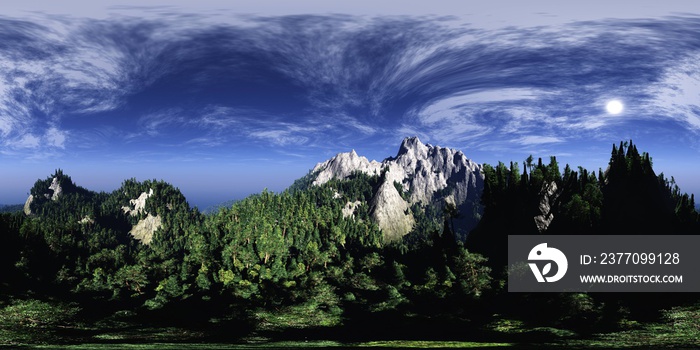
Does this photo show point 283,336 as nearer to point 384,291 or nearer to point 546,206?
point 384,291

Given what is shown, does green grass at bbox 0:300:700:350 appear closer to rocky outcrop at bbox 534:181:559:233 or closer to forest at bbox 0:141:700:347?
forest at bbox 0:141:700:347

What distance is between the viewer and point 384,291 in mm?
98750

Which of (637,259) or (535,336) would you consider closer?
(535,336)

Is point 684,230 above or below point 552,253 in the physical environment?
above

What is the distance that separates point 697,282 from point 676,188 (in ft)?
295

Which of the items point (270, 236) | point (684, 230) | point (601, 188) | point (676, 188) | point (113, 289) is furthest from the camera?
point (270, 236)

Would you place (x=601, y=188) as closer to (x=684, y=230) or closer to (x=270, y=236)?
(x=684, y=230)

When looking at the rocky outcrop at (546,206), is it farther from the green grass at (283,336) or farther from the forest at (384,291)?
the green grass at (283,336)

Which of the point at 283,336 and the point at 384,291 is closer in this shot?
the point at 283,336

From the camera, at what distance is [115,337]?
59.4 meters

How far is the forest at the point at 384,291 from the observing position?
2520 inches

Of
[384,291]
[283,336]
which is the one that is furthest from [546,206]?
[283,336]

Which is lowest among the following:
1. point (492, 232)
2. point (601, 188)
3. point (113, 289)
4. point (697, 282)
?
point (113, 289)

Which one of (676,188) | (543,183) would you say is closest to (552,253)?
(543,183)
